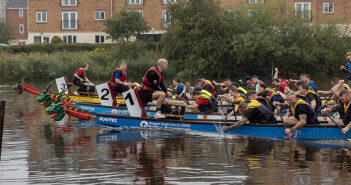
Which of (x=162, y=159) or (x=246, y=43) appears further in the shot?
(x=246, y=43)

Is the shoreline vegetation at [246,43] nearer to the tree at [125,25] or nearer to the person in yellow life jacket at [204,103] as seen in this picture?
the tree at [125,25]

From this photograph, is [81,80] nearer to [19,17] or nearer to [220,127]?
[220,127]

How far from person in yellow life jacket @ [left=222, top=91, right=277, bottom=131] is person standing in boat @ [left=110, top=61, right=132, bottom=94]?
5.82 metres

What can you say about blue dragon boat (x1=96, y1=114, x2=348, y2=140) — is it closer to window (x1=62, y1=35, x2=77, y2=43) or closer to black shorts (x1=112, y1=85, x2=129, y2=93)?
black shorts (x1=112, y1=85, x2=129, y2=93)

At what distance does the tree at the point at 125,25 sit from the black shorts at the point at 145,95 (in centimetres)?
4714

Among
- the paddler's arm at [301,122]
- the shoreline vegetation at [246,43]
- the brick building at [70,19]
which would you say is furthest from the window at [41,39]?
the paddler's arm at [301,122]

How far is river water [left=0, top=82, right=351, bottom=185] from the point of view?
41.8 feet

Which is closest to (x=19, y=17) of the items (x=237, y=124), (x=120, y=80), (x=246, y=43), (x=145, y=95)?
(x=246, y=43)

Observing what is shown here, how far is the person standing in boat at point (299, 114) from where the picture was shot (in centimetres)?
1658

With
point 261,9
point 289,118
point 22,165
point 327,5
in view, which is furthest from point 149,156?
point 327,5

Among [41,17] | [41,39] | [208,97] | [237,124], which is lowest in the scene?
[237,124]

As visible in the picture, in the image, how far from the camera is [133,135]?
63.0 feet

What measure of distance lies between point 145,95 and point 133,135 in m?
1.34

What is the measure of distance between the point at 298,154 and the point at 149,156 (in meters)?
3.85
